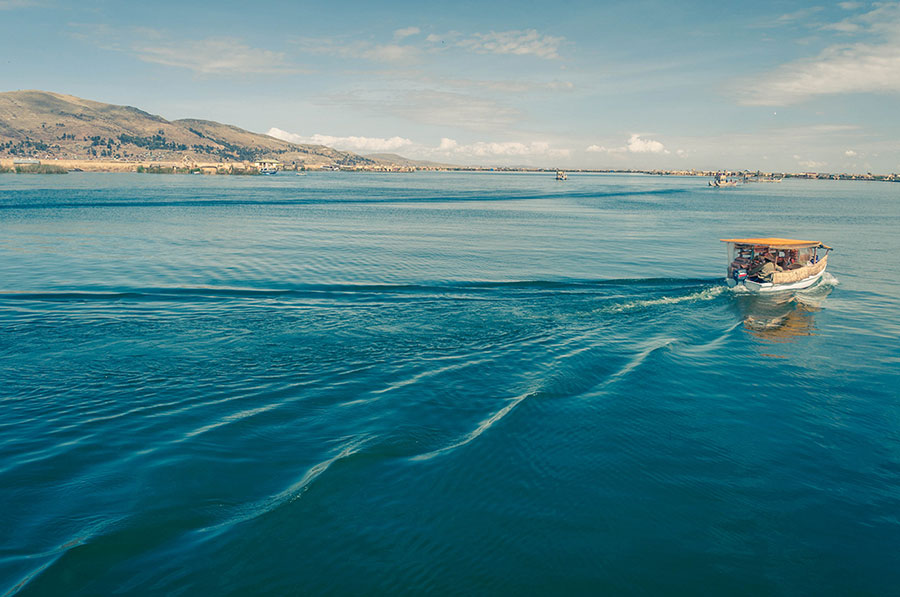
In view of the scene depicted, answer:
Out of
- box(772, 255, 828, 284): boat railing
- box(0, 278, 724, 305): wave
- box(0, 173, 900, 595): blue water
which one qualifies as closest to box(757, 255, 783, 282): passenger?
box(772, 255, 828, 284): boat railing

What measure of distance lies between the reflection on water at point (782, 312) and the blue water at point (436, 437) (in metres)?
0.31

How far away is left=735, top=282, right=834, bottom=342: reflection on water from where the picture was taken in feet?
Result: 110

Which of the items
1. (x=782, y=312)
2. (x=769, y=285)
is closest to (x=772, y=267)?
(x=769, y=285)

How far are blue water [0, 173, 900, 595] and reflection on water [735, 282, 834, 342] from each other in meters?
0.31

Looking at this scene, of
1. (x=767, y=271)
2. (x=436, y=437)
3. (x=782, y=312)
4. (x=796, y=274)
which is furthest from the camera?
(x=796, y=274)

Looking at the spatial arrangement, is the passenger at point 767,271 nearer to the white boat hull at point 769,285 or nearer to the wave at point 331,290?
the white boat hull at point 769,285

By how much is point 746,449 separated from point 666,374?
676 centimetres

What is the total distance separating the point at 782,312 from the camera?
126ft

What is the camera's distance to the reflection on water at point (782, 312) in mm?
33469

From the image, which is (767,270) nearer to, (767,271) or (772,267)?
(767,271)

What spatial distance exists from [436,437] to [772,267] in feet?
119

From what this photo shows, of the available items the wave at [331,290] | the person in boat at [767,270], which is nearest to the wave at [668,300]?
the wave at [331,290]

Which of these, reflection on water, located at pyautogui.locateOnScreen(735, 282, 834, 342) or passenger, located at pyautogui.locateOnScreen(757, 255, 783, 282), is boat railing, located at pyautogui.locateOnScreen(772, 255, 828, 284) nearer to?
passenger, located at pyautogui.locateOnScreen(757, 255, 783, 282)

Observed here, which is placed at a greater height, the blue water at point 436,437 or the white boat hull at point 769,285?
the white boat hull at point 769,285
